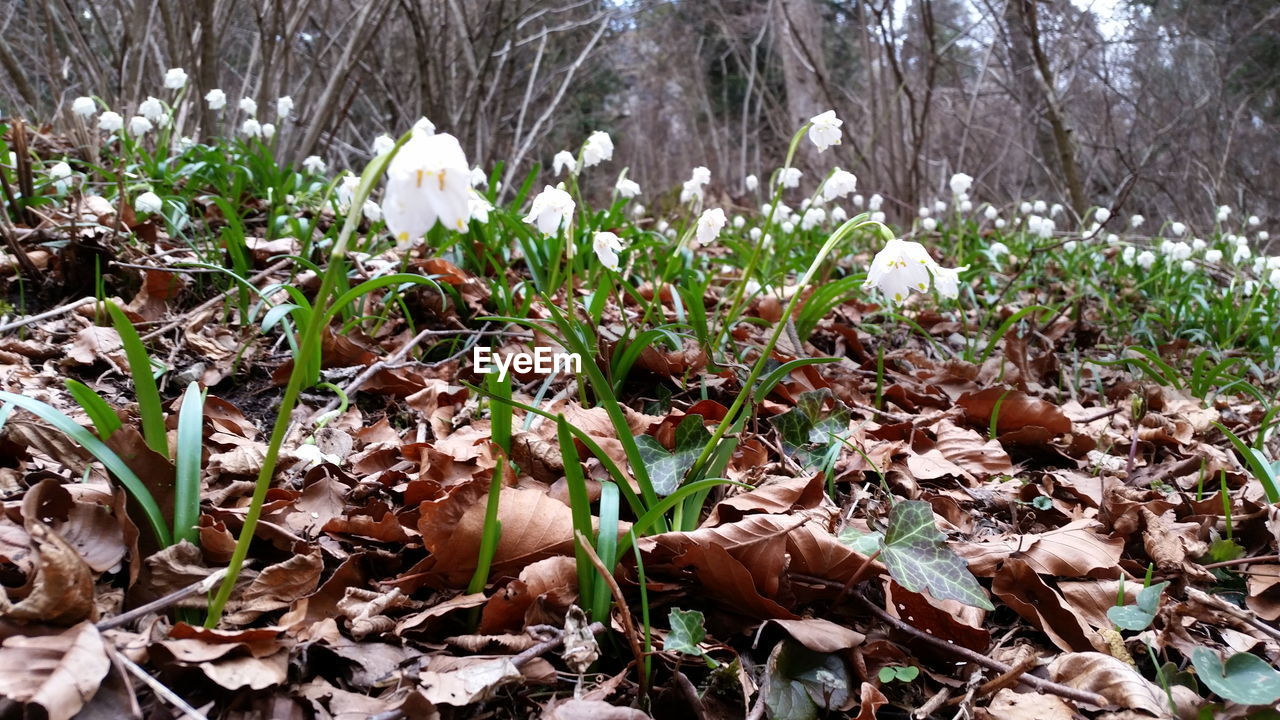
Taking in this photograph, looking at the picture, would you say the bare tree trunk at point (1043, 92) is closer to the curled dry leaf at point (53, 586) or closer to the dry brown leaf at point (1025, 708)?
the dry brown leaf at point (1025, 708)

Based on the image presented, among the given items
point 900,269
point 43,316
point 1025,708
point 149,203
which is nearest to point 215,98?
point 149,203

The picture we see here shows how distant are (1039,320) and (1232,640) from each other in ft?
8.76

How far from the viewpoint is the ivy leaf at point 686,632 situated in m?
1.14

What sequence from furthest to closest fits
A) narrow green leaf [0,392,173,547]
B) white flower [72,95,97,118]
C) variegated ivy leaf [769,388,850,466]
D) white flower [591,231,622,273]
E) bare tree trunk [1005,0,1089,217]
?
bare tree trunk [1005,0,1089,217], white flower [72,95,97,118], white flower [591,231,622,273], variegated ivy leaf [769,388,850,466], narrow green leaf [0,392,173,547]

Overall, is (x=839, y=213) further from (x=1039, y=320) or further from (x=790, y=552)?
(x=790, y=552)

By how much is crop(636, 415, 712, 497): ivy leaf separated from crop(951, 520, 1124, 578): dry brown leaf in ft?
1.81

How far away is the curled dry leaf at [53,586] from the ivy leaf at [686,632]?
2.57 ft

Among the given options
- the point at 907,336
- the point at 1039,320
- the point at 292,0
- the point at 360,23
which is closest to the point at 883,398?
the point at 907,336

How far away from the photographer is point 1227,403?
2787mm

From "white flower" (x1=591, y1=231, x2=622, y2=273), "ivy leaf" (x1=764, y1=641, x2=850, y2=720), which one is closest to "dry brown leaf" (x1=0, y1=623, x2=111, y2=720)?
"ivy leaf" (x1=764, y1=641, x2=850, y2=720)

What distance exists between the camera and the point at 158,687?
0.94 m

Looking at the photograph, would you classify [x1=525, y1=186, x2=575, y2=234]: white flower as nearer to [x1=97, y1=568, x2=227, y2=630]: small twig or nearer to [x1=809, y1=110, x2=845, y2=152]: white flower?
[x1=809, y1=110, x2=845, y2=152]: white flower

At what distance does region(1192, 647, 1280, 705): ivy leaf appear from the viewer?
107 centimetres

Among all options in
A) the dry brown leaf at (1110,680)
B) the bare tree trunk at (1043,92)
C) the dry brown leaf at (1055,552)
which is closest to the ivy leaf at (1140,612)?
the dry brown leaf at (1110,680)
